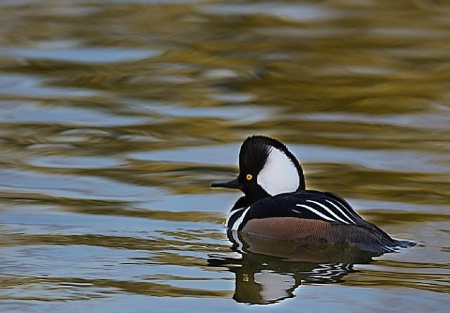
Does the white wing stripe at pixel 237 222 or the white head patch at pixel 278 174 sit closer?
the white wing stripe at pixel 237 222

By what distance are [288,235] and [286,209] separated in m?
0.15

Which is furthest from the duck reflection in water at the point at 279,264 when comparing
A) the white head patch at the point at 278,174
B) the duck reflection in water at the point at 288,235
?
Answer: the white head patch at the point at 278,174

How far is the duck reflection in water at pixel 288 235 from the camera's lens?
21.5 feet

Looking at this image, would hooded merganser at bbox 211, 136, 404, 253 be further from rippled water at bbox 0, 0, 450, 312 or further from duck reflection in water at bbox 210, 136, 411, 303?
rippled water at bbox 0, 0, 450, 312

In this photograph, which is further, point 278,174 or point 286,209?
point 278,174

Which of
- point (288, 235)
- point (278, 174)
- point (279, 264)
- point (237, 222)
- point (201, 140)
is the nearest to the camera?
point (279, 264)

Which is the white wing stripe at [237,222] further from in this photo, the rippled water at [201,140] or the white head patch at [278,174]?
the white head patch at [278,174]

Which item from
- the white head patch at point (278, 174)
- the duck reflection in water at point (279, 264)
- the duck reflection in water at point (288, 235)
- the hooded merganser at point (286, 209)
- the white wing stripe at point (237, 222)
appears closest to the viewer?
the duck reflection in water at point (279, 264)

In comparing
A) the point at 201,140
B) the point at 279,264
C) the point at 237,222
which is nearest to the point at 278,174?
the point at 237,222

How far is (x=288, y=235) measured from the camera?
7234mm

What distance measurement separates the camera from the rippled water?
6348mm

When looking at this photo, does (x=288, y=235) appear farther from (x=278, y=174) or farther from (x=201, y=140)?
(x=201, y=140)

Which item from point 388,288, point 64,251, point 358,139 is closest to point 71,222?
point 64,251

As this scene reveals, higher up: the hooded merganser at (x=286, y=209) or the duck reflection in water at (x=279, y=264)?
→ the hooded merganser at (x=286, y=209)
